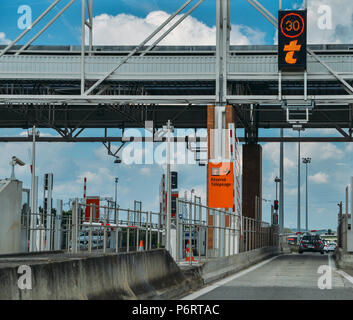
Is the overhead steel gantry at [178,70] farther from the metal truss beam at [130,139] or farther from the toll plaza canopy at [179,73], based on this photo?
the metal truss beam at [130,139]

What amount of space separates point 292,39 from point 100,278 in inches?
785

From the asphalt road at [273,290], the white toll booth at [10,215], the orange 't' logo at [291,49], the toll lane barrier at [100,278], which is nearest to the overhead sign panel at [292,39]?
the orange 't' logo at [291,49]

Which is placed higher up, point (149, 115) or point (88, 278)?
point (149, 115)

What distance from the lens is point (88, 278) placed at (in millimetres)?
9531

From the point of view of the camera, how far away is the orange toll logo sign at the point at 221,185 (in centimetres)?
2884

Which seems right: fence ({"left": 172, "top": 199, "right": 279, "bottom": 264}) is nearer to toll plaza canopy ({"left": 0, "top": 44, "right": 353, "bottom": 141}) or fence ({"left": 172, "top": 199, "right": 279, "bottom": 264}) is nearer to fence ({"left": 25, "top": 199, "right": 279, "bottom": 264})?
fence ({"left": 25, "top": 199, "right": 279, "bottom": 264})

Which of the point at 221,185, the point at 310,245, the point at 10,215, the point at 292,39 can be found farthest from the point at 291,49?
the point at 310,245

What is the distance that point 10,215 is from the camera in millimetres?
17734

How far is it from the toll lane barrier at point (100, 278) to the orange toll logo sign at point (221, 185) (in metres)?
14.2

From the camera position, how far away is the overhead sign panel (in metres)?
27.6

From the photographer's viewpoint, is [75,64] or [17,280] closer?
[17,280]
